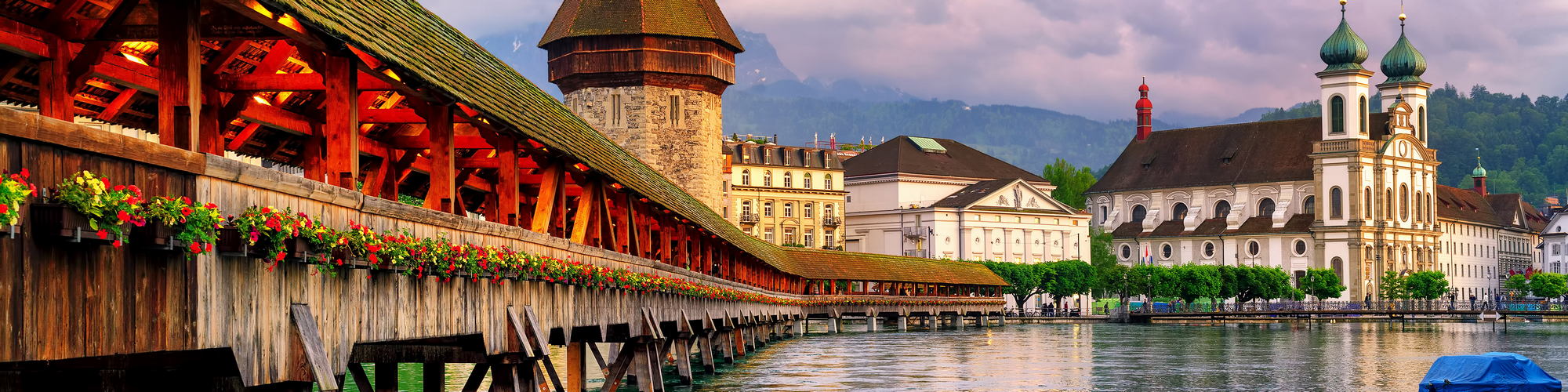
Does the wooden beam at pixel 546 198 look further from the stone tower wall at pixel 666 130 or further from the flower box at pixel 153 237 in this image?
the stone tower wall at pixel 666 130

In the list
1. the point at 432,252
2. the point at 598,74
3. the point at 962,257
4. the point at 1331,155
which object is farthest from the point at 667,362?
the point at 1331,155

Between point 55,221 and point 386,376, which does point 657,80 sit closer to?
point 386,376

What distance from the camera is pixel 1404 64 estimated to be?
558 ft

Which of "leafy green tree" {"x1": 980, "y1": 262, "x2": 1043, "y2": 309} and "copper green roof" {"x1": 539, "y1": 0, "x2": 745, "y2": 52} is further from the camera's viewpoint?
"leafy green tree" {"x1": 980, "y1": 262, "x2": 1043, "y2": 309}

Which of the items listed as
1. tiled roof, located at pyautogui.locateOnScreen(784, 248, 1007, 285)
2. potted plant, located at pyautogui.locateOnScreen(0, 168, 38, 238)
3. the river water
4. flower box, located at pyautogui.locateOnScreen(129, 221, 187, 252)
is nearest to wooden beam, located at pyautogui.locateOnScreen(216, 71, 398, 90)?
flower box, located at pyautogui.locateOnScreen(129, 221, 187, 252)

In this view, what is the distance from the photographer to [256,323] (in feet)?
39.4

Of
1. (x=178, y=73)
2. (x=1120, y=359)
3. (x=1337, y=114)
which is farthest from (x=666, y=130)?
(x=1337, y=114)

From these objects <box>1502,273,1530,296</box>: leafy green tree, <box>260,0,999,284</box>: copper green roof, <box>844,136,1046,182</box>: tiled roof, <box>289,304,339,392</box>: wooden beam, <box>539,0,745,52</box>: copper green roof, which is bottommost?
<box>1502,273,1530,296</box>: leafy green tree

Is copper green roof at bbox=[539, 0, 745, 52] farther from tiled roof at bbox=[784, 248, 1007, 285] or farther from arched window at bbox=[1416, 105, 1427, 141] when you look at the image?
arched window at bbox=[1416, 105, 1427, 141]

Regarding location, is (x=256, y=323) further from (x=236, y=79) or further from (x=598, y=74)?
(x=598, y=74)

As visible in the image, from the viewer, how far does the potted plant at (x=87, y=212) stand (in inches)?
366

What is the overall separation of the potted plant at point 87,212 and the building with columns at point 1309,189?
489ft

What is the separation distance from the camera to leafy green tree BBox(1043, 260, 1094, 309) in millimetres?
137750

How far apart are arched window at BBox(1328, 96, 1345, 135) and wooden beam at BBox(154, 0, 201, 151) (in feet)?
513
